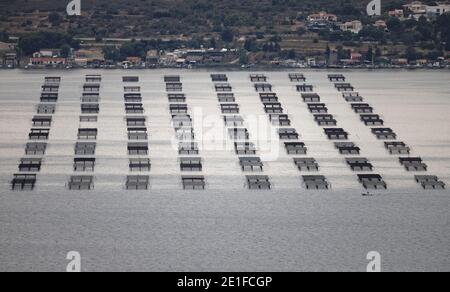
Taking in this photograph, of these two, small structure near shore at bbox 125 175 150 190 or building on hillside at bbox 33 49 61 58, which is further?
building on hillside at bbox 33 49 61 58

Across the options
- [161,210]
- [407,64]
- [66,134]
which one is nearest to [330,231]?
[161,210]

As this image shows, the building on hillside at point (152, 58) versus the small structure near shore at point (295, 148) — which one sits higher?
→ the building on hillside at point (152, 58)

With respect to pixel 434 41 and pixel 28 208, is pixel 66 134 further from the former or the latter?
pixel 434 41

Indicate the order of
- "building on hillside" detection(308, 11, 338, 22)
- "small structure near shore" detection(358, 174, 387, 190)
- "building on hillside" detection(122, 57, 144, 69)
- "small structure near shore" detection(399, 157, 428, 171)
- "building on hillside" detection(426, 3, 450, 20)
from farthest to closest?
1. "building on hillside" detection(426, 3, 450, 20)
2. "building on hillside" detection(308, 11, 338, 22)
3. "building on hillside" detection(122, 57, 144, 69)
4. "small structure near shore" detection(399, 157, 428, 171)
5. "small structure near shore" detection(358, 174, 387, 190)

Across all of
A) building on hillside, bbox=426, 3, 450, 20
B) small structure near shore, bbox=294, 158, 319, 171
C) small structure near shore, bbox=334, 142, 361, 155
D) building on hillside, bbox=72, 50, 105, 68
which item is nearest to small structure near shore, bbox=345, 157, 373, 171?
small structure near shore, bbox=334, 142, 361, 155

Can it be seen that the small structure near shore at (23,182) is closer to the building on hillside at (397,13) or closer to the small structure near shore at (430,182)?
the small structure near shore at (430,182)

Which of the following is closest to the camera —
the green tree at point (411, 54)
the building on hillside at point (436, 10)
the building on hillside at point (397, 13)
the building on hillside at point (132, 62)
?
the building on hillside at point (132, 62)

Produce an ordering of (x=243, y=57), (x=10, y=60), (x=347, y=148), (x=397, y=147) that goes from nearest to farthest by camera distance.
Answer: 1. (x=347, y=148)
2. (x=397, y=147)
3. (x=10, y=60)
4. (x=243, y=57)

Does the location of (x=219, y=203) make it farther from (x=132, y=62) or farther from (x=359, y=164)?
(x=132, y=62)

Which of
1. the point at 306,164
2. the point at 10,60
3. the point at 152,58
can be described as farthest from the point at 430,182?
the point at 10,60

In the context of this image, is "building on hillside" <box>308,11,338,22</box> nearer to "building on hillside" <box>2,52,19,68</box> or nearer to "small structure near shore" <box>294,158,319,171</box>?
"building on hillside" <box>2,52,19,68</box>

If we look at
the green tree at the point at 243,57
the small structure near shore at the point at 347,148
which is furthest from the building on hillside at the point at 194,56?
the small structure near shore at the point at 347,148
